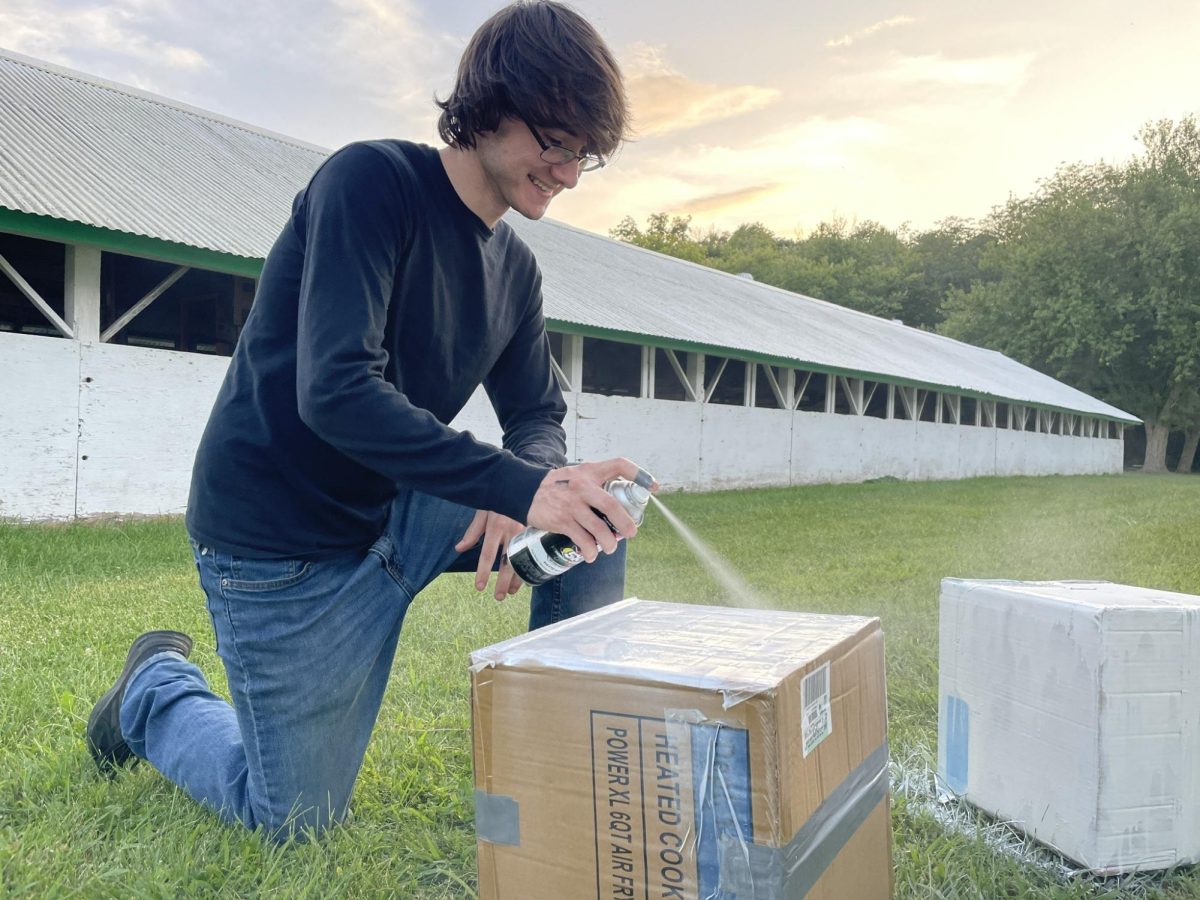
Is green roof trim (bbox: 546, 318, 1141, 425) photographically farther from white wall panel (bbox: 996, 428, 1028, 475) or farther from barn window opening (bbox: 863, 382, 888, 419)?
white wall panel (bbox: 996, 428, 1028, 475)

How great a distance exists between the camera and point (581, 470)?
1.67 meters

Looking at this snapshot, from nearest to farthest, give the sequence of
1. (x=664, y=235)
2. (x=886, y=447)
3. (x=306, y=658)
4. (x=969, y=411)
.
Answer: (x=306, y=658) → (x=886, y=447) → (x=969, y=411) → (x=664, y=235)

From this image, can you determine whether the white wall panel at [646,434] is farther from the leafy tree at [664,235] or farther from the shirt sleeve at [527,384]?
the leafy tree at [664,235]

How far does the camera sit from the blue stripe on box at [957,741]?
245cm

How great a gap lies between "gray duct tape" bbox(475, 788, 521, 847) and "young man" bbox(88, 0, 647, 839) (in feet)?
1.66

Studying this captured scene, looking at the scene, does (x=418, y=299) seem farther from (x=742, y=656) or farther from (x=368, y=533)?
(x=742, y=656)

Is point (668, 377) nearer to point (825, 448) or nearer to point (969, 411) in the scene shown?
point (825, 448)

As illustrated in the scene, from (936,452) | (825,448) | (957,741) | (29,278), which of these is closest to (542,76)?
(957,741)

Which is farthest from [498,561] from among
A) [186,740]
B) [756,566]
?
[756,566]

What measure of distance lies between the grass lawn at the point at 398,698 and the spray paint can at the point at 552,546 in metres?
0.79

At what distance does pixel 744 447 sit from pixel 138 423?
1149cm

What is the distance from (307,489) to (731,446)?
51.8 feet

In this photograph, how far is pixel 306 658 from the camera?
85.9 inches

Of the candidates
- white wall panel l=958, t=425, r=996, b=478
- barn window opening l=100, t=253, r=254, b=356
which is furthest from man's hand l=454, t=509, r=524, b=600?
white wall panel l=958, t=425, r=996, b=478
